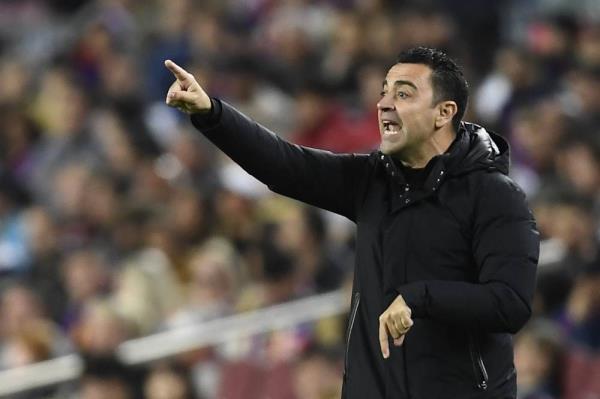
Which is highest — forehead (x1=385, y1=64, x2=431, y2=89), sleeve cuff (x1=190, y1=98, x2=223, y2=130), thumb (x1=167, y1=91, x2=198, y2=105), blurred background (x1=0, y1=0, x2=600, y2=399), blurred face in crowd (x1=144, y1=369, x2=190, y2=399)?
thumb (x1=167, y1=91, x2=198, y2=105)

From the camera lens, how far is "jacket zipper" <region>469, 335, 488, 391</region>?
3855 millimetres

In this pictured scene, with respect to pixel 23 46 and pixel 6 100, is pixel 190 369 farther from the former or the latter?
pixel 23 46

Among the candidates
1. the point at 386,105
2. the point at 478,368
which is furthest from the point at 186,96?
the point at 478,368

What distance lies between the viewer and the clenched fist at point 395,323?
361 cm

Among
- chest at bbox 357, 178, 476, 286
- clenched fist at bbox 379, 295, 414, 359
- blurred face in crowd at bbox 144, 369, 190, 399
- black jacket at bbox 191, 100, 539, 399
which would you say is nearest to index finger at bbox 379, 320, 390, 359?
clenched fist at bbox 379, 295, 414, 359

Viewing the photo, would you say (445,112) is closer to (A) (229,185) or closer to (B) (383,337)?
(B) (383,337)

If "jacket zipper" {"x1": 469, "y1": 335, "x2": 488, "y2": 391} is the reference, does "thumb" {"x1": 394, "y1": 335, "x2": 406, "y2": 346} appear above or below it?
above

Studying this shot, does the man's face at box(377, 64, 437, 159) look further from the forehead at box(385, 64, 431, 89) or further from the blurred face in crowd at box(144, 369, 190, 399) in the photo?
the blurred face in crowd at box(144, 369, 190, 399)

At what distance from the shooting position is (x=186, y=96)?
150 inches

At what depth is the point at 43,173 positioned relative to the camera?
9750 mm

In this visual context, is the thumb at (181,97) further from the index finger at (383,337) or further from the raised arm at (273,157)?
the index finger at (383,337)

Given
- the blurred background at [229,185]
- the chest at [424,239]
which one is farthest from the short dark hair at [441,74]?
the blurred background at [229,185]

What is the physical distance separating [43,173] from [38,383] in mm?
2594

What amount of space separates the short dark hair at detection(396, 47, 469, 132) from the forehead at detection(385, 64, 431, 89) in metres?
0.01
